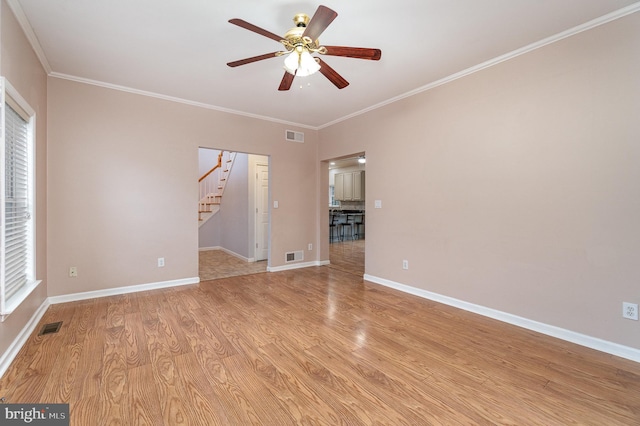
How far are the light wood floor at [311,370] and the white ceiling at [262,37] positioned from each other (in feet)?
8.97

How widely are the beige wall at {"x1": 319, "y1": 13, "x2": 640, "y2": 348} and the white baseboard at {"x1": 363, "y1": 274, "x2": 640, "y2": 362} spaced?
0.17 feet

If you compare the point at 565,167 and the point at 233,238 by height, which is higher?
the point at 565,167

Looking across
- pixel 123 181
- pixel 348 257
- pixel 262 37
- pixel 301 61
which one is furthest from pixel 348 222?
pixel 301 61

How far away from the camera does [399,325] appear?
2799 mm

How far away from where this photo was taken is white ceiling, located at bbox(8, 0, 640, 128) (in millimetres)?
2145

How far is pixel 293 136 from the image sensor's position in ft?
17.0

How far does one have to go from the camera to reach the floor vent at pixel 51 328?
101 inches

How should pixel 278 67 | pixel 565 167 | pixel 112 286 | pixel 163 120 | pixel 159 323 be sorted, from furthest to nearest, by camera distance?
pixel 163 120, pixel 112 286, pixel 278 67, pixel 159 323, pixel 565 167

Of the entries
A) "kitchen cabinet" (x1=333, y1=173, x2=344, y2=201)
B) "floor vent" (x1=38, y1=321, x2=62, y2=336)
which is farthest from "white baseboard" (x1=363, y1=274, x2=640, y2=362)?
"kitchen cabinet" (x1=333, y1=173, x2=344, y2=201)

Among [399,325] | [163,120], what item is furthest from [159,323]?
[163,120]

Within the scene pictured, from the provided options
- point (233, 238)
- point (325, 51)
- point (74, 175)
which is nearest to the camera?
point (325, 51)

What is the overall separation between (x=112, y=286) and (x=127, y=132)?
205cm

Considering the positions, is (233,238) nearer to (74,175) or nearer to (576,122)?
(74,175)

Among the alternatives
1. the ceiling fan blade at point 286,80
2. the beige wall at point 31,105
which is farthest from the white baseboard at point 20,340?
the ceiling fan blade at point 286,80
